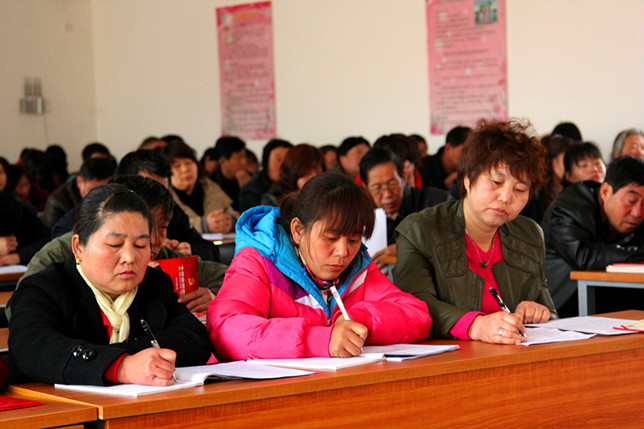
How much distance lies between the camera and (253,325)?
6.46 ft

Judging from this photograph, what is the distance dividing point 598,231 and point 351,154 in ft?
10.9

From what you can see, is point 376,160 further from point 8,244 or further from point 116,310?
point 116,310

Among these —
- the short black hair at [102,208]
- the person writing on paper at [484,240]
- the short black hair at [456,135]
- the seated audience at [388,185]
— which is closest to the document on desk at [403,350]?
the person writing on paper at [484,240]

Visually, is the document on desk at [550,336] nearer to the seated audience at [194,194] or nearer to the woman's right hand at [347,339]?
the woman's right hand at [347,339]

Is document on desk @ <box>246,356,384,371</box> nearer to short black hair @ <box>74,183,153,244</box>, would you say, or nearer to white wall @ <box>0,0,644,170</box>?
short black hair @ <box>74,183,153,244</box>

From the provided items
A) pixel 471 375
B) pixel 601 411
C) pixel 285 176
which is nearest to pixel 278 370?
pixel 471 375

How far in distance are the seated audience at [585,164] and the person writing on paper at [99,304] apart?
352 cm

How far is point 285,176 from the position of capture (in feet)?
16.6

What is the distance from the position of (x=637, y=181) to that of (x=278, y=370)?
2.53 m

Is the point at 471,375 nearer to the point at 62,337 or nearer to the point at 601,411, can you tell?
the point at 601,411

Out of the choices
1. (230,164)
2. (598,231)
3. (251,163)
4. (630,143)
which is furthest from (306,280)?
(251,163)

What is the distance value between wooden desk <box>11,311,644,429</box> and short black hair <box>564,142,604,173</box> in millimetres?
3005

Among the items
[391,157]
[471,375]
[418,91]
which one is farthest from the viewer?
[418,91]

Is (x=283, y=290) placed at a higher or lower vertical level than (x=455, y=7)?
lower
